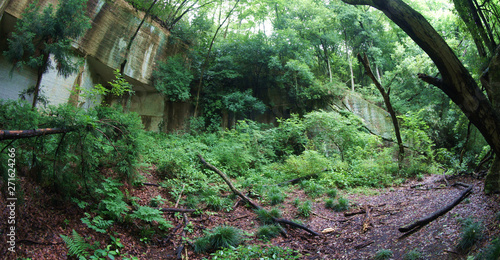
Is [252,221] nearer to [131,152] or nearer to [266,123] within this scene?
[131,152]

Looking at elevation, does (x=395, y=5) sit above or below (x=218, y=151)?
above

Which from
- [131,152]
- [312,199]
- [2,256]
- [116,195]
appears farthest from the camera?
[312,199]

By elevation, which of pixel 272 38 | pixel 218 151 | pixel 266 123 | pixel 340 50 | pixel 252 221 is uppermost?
pixel 340 50

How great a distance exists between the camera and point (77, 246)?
153 inches

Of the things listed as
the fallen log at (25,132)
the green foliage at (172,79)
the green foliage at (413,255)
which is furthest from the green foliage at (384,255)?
the green foliage at (172,79)

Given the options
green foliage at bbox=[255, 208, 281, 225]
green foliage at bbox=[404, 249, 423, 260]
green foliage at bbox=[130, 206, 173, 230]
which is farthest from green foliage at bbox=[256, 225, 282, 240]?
green foliage at bbox=[404, 249, 423, 260]

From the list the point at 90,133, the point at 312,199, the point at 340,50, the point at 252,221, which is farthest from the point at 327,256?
the point at 340,50

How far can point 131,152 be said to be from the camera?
552cm

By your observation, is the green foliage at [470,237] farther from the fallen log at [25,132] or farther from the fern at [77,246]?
the fallen log at [25,132]

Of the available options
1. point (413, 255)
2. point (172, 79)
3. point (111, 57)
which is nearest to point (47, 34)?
point (111, 57)

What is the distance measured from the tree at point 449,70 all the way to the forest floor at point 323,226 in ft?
4.38

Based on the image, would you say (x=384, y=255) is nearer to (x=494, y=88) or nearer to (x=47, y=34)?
(x=494, y=88)

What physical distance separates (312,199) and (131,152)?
530 cm

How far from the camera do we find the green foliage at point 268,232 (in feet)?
18.7
